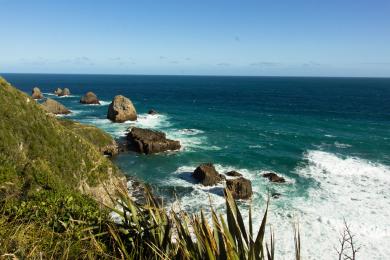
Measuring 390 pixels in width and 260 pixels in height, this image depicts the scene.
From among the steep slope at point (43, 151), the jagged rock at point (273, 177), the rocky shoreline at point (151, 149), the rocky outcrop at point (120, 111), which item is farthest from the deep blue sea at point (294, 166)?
the steep slope at point (43, 151)

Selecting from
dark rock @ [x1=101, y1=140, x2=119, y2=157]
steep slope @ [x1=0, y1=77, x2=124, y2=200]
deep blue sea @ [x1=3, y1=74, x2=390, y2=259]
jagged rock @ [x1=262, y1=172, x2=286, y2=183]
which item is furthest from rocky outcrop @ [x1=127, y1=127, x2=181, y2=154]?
jagged rock @ [x1=262, y1=172, x2=286, y2=183]

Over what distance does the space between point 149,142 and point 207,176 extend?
40.7 feet

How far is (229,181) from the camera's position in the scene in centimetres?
2780

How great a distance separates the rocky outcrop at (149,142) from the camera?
40.3 meters

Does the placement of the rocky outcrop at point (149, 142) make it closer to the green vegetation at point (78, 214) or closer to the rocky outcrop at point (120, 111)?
the green vegetation at point (78, 214)

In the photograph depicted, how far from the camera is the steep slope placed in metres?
20.8

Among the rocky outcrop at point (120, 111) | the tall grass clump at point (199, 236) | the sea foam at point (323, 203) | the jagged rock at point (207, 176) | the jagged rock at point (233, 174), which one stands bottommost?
the sea foam at point (323, 203)

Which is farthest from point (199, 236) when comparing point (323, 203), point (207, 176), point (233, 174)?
point (233, 174)

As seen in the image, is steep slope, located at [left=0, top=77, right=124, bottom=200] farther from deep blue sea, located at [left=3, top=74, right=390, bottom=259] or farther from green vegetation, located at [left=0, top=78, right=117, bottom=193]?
deep blue sea, located at [left=3, top=74, right=390, bottom=259]

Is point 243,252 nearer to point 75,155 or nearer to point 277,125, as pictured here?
point 75,155

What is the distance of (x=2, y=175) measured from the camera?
1395 centimetres

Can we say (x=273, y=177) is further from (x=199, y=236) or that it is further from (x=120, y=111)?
(x=120, y=111)

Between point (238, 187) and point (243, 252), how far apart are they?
23.4 meters

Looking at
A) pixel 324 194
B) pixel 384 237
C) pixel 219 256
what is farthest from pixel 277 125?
pixel 219 256
